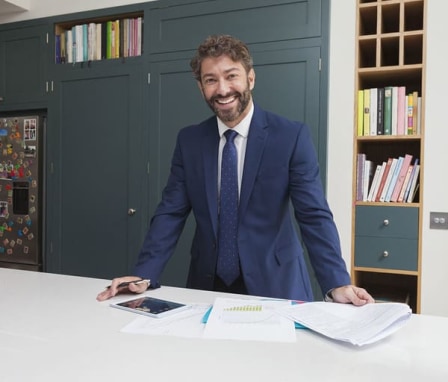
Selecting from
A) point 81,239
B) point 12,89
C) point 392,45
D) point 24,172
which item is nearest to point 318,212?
point 392,45

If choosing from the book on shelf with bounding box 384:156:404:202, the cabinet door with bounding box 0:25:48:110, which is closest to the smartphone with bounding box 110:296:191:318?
the book on shelf with bounding box 384:156:404:202

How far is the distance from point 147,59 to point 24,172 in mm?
1364

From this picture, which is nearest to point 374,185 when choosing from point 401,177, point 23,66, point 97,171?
point 401,177

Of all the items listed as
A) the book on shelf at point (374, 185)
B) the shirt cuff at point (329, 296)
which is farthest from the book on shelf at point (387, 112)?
the shirt cuff at point (329, 296)

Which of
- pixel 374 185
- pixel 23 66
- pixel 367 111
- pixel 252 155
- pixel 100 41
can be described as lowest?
pixel 374 185

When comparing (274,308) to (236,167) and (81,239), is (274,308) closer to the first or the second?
(236,167)

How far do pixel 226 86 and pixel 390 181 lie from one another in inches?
56.8

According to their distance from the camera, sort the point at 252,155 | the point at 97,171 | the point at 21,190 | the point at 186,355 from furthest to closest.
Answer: the point at 21,190
the point at 97,171
the point at 252,155
the point at 186,355

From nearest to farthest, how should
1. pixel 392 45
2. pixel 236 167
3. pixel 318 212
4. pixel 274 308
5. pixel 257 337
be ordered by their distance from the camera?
pixel 257 337 → pixel 274 308 → pixel 318 212 → pixel 236 167 → pixel 392 45

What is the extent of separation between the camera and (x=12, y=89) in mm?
3473

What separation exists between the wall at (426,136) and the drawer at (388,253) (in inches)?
2.3

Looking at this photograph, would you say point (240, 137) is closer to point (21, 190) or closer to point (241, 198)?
point (241, 198)

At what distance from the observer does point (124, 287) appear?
50.1 inches

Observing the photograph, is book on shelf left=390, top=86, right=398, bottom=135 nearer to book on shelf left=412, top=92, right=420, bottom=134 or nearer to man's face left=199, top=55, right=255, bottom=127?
book on shelf left=412, top=92, right=420, bottom=134
